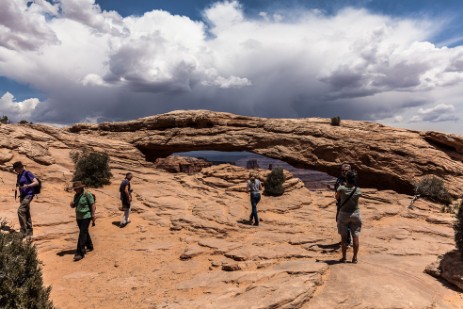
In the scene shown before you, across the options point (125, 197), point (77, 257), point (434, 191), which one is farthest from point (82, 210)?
point (434, 191)

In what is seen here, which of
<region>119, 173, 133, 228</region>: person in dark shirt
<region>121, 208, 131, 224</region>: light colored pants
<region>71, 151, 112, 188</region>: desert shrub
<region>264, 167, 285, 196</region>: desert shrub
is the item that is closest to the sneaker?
<region>119, 173, 133, 228</region>: person in dark shirt

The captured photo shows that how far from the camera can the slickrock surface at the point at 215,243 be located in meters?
5.95

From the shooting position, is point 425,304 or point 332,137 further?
point 332,137

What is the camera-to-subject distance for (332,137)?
2270 centimetres

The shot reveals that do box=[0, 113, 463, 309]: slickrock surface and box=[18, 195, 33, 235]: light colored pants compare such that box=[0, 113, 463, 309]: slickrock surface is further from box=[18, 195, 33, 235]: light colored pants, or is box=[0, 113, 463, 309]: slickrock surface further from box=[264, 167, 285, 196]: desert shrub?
box=[18, 195, 33, 235]: light colored pants

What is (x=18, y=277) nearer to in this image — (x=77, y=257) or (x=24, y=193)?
(x=77, y=257)

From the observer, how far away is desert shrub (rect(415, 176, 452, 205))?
1862 centimetres

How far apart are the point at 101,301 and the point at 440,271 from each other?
7.59m

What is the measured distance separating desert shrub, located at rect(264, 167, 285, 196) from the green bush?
15.7m

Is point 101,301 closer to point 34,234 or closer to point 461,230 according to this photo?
point 34,234

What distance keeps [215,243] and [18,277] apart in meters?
6.78

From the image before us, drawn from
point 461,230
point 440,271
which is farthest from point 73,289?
point 461,230

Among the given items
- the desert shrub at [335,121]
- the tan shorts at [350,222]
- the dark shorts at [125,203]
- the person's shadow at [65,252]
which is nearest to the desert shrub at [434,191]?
the desert shrub at [335,121]

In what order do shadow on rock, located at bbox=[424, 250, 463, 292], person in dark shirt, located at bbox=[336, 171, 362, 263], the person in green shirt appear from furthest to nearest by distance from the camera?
the person in green shirt, person in dark shirt, located at bbox=[336, 171, 362, 263], shadow on rock, located at bbox=[424, 250, 463, 292]
